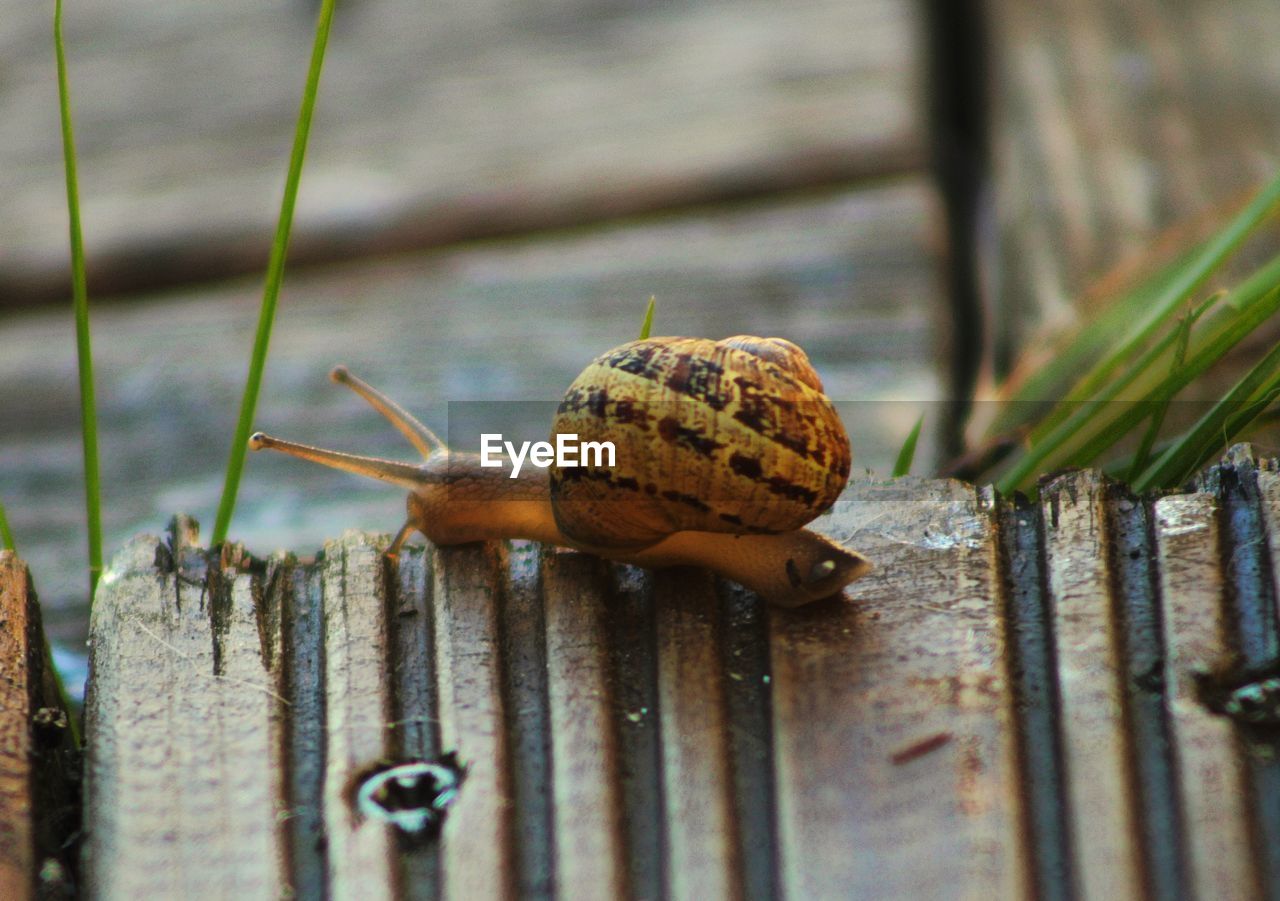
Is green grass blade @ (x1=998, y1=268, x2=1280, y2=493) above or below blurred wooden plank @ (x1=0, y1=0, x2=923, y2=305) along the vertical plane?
below

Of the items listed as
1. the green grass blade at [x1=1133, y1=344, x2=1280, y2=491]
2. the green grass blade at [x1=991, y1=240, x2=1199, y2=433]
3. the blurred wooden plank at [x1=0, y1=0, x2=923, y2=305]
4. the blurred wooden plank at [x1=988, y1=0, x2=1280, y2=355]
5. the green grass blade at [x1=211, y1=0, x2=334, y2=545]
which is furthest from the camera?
the blurred wooden plank at [x1=0, y1=0, x2=923, y2=305]

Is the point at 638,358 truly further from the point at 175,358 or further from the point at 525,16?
the point at 525,16

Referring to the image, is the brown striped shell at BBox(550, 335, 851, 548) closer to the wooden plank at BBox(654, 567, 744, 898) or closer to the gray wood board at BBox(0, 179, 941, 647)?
the wooden plank at BBox(654, 567, 744, 898)

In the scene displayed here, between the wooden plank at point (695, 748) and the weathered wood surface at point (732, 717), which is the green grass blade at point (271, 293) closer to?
the weathered wood surface at point (732, 717)

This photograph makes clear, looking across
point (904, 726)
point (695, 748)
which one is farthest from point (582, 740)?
point (904, 726)

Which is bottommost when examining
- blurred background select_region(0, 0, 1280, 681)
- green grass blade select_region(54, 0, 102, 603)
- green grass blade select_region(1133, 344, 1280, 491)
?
green grass blade select_region(1133, 344, 1280, 491)

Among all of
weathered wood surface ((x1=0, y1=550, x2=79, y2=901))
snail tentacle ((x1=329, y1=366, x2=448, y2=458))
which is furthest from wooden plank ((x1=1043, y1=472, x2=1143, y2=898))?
snail tentacle ((x1=329, y1=366, x2=448, y2=458))
